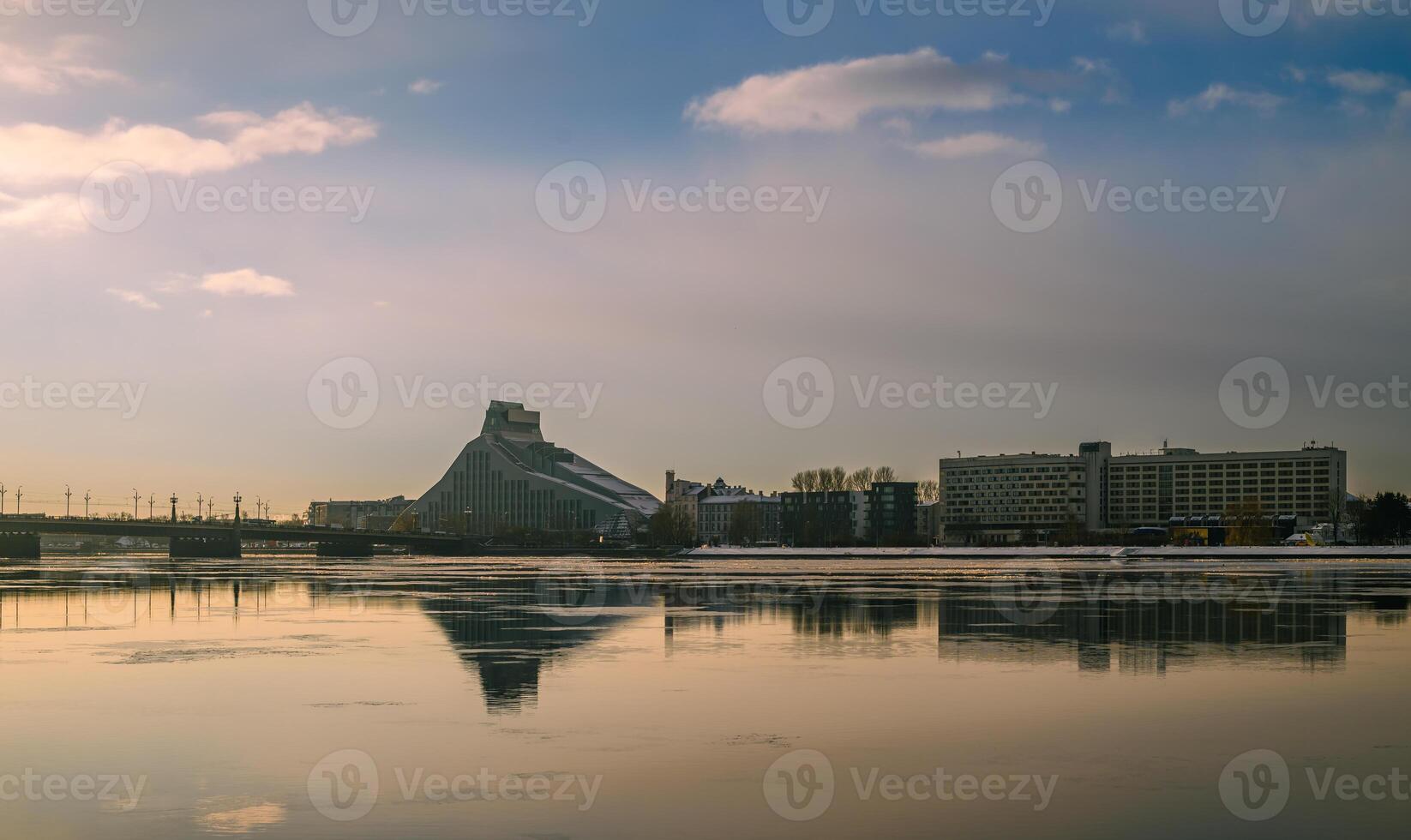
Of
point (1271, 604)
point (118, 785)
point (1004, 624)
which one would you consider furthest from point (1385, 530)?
point (118, 785)

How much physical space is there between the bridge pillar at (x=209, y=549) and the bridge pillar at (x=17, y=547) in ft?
48.9

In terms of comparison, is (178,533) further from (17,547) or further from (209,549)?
(209,549)

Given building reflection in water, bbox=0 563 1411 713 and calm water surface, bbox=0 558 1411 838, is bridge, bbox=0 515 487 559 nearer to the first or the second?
building reflection in water, bbox=0 563 1411 713

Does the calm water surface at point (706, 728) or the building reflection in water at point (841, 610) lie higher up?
the calm water surface at point (706, 728)

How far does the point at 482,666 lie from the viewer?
894 inches

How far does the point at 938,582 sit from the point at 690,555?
11245 centimetres

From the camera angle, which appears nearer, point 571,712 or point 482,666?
point 571,712

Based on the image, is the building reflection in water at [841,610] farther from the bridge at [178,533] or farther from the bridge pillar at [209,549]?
the bridge pillar at [209,549]

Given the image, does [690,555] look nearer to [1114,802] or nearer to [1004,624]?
[1004,624]

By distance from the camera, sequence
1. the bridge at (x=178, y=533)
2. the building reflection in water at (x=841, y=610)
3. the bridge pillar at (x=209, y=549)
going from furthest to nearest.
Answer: the bridge pillar at (x=209, y=549) → the bridge at (x=178, y=533) → the building reflection in water at (x=841, y=610)

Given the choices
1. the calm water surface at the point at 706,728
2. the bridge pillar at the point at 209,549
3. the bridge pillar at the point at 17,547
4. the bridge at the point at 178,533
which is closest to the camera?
the calm water surface at the point at 706,728

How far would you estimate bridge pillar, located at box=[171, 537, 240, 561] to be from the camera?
163 metres

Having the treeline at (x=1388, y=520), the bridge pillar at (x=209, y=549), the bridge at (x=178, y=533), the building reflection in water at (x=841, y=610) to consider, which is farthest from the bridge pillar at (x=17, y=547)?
the treeline at (x=1388, y=520)

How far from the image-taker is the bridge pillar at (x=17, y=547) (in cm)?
14988
